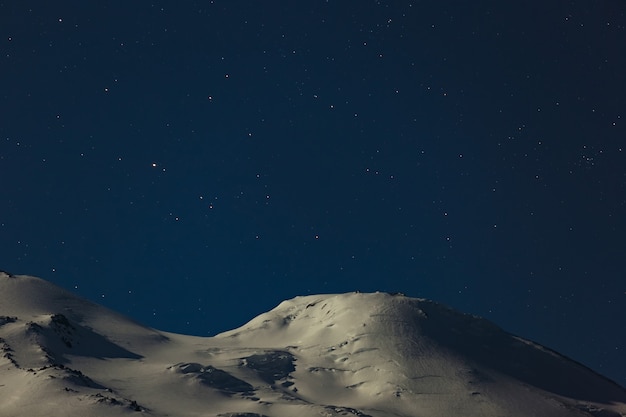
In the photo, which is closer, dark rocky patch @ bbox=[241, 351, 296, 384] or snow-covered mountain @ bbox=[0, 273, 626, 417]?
snow-covered mountain @ bbox=[0, 273, 626, 417]

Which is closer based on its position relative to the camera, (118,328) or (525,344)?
(118,328)

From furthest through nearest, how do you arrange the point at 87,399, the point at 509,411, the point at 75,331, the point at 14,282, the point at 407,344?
the point at 14,282
the point at 407,344
the point at 75,331
the point at 509,411
the point at 87,399

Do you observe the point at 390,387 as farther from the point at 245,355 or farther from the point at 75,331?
the point at 75,331

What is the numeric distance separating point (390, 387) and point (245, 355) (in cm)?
728

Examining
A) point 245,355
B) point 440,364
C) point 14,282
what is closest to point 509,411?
point 440,364

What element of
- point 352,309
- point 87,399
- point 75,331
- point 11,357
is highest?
point 352,309

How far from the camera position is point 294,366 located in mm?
26172

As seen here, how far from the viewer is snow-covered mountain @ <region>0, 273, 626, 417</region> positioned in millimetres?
19047

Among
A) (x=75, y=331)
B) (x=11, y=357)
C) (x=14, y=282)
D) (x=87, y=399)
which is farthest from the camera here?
(x=14, y=282)

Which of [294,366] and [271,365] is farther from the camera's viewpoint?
[294,366]

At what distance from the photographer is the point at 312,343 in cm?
3003

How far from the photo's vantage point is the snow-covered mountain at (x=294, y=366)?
1905cm

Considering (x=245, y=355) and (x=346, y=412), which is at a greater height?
(x=245, y=355)

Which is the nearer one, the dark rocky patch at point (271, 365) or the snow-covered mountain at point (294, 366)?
the snow-covered mountain at point (294, 366)
